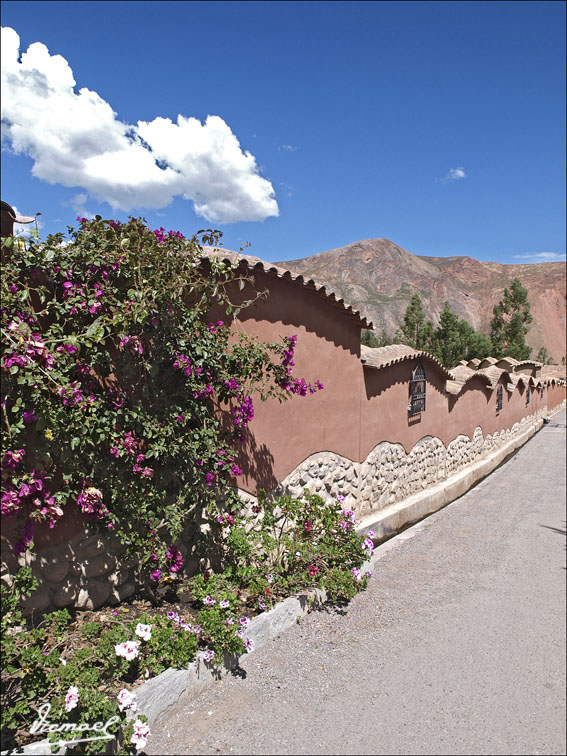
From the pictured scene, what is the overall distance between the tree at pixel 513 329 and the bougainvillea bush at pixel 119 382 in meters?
29.6

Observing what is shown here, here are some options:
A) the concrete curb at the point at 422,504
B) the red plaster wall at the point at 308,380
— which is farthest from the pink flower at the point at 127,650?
the concrete curb at the point at 422,504

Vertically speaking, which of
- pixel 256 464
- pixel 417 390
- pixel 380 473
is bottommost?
pixel 380 473

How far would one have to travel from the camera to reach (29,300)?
126 inches

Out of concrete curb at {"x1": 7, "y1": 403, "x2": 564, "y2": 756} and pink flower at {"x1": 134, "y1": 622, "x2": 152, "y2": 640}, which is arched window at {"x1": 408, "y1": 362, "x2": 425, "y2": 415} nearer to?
concrete curb at {"x1": 7, "y1": 403, "x2": 564, "y2": 756}

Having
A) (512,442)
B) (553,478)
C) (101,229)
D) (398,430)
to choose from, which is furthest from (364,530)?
(512,442)

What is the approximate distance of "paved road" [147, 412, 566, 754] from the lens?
289cm

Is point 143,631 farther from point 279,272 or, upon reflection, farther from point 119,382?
point 279,272

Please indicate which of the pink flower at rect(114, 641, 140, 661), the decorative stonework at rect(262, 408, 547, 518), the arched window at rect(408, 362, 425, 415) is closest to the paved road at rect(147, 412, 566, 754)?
the pink flower at rect(114, 641, 140, 661)

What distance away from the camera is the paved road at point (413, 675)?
2889mm

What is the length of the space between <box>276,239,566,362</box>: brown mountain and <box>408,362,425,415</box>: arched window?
75.7 meters

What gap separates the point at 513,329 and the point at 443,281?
236 ft

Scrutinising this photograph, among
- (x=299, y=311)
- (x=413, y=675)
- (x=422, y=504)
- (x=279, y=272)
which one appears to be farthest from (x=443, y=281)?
(x=413, y=675)

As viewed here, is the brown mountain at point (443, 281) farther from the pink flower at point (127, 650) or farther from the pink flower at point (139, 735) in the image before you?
the pink flower at point (139, 735)

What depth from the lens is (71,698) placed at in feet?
8.18
